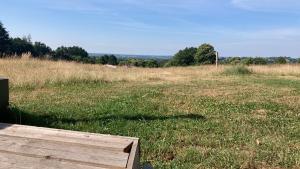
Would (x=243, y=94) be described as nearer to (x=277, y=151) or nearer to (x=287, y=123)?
(x=287, y=123)

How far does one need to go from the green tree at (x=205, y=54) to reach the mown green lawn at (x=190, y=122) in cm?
3708

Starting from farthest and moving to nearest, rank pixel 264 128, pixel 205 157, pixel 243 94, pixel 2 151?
pixel 243 94 → pixel 264 128 → pixel 205 157 → pixel 2 151

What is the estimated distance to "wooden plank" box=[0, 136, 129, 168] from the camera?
297 cm

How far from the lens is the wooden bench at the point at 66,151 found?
2975 millimetres

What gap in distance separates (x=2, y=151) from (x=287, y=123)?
544 centimetres

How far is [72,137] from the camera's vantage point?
11.1 feet

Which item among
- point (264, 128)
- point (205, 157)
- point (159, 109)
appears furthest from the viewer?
point (159, 109)

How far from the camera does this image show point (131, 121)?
747cm

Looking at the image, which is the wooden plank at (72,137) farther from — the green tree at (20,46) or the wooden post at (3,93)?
the green tree at (20,46)

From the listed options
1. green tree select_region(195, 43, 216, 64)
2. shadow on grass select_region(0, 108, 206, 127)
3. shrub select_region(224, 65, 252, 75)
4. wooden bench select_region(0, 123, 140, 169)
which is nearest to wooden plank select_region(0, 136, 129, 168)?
wooden bench select_region(0, 123, 140, 169)

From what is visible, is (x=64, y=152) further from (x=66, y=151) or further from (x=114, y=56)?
(x=114, y=56)

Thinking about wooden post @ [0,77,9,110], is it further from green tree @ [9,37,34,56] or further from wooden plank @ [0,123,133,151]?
green tree @ [9,37,34,56]

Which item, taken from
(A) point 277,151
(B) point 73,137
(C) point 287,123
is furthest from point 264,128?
(B) point 73,137

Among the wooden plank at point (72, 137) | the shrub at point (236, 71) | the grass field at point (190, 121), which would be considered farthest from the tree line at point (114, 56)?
the wooden plank at point (72, 137)
